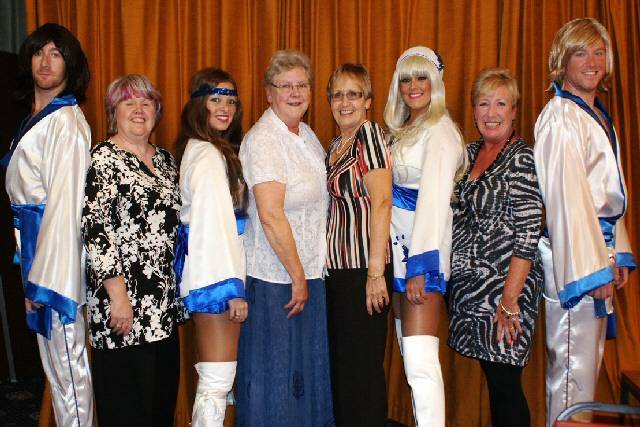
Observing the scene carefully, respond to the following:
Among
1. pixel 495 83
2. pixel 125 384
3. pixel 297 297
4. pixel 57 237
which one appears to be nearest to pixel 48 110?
pixel 57 237

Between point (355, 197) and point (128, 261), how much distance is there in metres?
0.82

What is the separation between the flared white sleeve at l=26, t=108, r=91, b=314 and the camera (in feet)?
7.07

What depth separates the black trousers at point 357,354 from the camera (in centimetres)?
220

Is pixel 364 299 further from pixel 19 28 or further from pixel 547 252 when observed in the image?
pixel 19 28

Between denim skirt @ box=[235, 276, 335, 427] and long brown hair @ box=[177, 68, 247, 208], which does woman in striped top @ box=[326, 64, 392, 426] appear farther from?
long brown hair @ box=[177, 68, 247, 208]

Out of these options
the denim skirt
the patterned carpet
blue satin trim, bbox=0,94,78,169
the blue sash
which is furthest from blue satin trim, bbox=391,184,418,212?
the patterned carpet

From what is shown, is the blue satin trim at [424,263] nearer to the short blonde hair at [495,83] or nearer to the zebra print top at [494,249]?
the zebra print top at [494,249]

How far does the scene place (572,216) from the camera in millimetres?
2213

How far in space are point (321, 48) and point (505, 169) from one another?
4.06 ft

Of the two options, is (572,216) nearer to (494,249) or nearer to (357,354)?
(494,249)

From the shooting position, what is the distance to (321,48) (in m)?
3.08

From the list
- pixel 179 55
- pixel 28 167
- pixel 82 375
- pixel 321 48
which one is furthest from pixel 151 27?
pixel 82 375

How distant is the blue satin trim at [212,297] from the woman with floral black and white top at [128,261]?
0.37 feet

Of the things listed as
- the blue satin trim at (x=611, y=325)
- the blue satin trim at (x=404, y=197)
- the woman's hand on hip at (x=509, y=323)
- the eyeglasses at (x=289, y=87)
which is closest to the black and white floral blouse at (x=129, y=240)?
the eyeglasses at (x=289, y=87)
